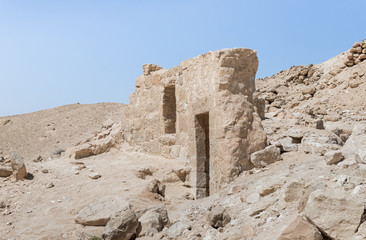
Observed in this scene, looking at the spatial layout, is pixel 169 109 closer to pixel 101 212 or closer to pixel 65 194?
pixel 65 194

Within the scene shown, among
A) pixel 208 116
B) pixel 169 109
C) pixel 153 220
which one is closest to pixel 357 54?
pixel 169 109

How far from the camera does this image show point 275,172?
225 inches

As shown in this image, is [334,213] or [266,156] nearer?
[334,213]

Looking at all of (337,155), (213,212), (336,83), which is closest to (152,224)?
(213,212)

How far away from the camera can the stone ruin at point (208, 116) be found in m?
6.67

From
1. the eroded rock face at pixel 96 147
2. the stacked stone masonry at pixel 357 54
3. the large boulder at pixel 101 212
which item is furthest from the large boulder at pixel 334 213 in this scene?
the stacked stone masonry at pixel 357 54

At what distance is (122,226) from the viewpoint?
16.5ft

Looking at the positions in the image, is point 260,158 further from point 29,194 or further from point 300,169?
point 29,194

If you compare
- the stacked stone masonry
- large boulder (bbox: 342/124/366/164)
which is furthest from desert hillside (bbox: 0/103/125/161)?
large boulder (bbox: 342/124/366/164)

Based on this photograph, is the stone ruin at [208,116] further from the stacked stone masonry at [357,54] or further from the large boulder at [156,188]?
the stacked stone masonry at [357,54]

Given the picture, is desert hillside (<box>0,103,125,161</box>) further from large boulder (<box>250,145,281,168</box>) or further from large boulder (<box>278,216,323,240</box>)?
large boulder (<box>278,216,323,240</box>)

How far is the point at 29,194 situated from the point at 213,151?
364cm

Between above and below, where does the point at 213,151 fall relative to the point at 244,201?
above

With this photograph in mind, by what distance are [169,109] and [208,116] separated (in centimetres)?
209
